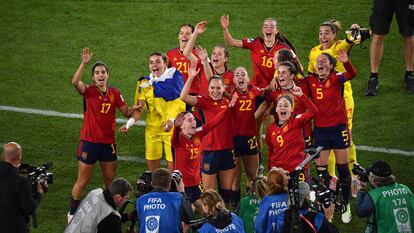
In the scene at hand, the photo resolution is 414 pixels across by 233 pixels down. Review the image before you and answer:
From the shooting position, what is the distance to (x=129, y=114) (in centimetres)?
1305


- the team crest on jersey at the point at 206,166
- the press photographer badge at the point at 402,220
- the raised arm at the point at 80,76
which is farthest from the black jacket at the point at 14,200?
the press photographer badge at the point at 402,220

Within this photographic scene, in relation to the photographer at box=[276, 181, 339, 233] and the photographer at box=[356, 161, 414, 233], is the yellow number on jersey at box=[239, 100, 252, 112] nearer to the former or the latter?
the photographer at box=[356, 161, 414, 233]

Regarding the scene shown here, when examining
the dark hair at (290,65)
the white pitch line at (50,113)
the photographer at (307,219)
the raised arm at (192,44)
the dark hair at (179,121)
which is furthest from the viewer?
the white pitch line at (50,113)

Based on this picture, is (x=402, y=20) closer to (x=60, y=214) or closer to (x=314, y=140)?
(x=314, y=140)

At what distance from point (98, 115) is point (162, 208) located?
275 centimetres

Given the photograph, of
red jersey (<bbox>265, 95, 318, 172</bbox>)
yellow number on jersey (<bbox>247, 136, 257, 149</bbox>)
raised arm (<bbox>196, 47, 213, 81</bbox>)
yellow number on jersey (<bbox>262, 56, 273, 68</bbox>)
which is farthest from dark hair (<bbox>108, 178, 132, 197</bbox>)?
yellow number on jersey (<bbox>262, 56, 273, 68</bbox>)

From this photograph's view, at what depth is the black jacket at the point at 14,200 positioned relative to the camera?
10438 millimetres

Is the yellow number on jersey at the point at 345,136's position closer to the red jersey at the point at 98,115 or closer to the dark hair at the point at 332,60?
the dark hair at the point at 332,60

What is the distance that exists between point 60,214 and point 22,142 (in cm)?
217

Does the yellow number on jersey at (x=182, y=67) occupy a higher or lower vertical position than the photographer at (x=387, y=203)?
higher

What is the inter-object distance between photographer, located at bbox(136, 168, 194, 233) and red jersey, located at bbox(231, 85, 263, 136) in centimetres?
263

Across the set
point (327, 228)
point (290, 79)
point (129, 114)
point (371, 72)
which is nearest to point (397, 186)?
point (327, 228)

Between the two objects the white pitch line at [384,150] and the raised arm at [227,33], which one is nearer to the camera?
the raised arm at [227,33]

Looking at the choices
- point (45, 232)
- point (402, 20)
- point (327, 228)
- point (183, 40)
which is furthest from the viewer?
point (402, 20)
